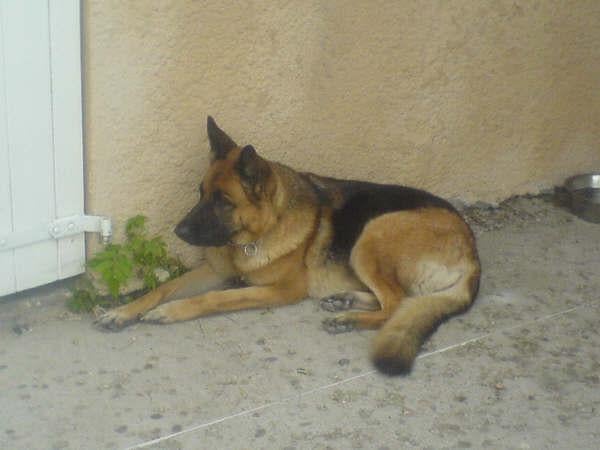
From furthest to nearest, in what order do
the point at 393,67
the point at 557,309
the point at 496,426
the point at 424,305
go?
the point at 393,67 → the point at 557,309 → the point at 424,305 → the point at 496,426

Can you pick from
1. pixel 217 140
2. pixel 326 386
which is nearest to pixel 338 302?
pixel 326 386

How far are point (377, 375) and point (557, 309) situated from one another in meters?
1.40

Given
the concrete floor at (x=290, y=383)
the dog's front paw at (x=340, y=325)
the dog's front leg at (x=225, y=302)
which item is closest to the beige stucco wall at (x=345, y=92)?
the dog's front leg at (x=225, y=302)

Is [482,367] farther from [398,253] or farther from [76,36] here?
[76,36]

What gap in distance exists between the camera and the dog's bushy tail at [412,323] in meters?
4.30

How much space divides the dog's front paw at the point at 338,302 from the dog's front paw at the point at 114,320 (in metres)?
1.07

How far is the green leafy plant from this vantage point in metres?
4.72

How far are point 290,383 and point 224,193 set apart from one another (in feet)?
3.48

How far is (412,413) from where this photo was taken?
13.4 ft

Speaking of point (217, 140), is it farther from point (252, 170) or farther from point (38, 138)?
point (38, 138)

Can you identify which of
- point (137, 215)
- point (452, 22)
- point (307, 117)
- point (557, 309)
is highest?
point (452, 22)

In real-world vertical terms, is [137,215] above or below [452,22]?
below

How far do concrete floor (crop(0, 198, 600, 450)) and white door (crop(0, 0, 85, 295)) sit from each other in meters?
0.26

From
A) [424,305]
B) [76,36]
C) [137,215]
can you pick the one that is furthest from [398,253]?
[76,36]
